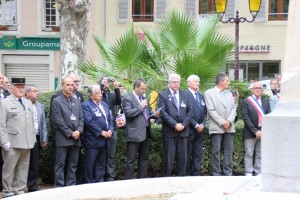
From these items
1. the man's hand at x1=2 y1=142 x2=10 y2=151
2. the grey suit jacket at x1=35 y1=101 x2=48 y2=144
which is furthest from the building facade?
the man's hand at x1=2 y1=142 x2=10 y2=151

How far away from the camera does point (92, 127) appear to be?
9.62m

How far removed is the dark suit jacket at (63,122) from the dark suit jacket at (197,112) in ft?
6.79

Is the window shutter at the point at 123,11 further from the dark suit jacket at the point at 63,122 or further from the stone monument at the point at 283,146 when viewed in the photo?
the stone monument at the point at 283,146

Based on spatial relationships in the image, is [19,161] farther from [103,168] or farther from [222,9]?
[222,9]

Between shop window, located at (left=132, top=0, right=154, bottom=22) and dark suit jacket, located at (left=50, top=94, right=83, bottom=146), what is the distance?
20.6 meters

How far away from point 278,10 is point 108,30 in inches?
335

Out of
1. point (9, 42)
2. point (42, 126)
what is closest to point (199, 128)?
point (42, 126)

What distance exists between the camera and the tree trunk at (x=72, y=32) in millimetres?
14563

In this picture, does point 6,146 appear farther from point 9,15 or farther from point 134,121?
point 9,15

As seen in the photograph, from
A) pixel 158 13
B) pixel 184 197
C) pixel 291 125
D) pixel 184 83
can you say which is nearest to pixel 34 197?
pixel 184 197

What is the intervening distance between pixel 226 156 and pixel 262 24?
19.7 meters

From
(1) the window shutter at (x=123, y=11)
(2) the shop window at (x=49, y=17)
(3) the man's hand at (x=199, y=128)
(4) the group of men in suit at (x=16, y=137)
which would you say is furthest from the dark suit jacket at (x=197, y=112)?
(2) the shop window at (x=49, y=17)

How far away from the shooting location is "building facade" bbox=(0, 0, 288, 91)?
29.2 meters

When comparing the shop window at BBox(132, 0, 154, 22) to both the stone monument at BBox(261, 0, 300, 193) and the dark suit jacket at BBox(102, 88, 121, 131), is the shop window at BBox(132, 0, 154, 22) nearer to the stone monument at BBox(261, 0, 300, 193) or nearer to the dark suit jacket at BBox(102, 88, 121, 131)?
the dark suit jacket at BBox(102, 88, 121, 131)
